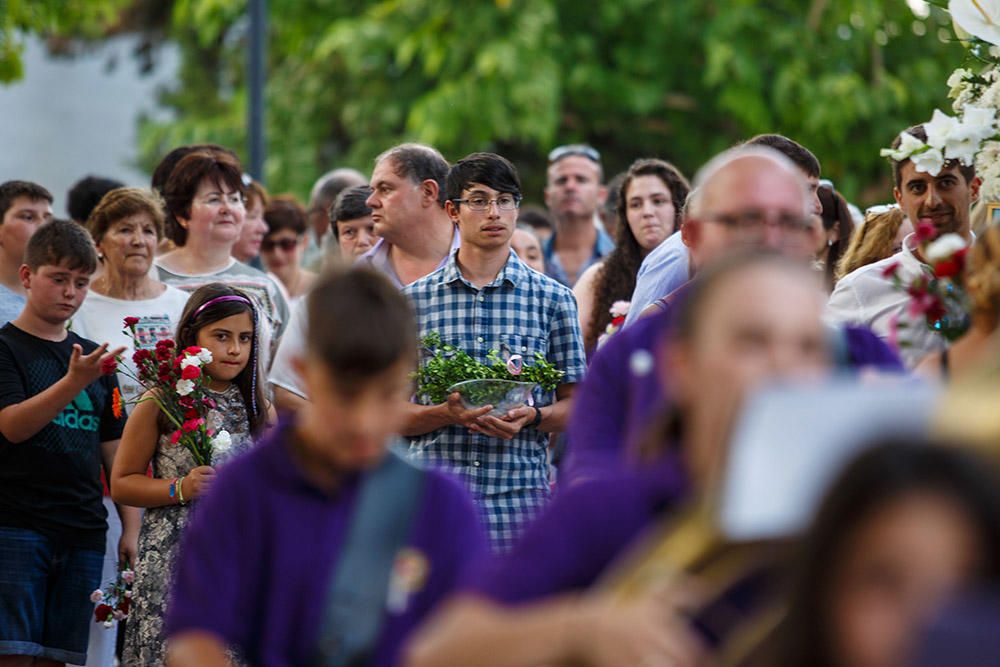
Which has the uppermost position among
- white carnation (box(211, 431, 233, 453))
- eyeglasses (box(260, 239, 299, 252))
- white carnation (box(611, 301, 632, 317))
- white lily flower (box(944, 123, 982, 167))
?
eyeglasses (box(260, 239, 299, 252))

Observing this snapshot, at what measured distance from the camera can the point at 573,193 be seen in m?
9.81

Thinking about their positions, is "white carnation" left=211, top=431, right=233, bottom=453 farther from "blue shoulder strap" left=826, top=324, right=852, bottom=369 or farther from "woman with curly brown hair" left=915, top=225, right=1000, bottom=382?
"blue shoulder strap" left=826, top=324, right=852, bottom=369

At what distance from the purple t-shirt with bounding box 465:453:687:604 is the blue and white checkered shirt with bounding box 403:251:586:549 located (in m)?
3.25

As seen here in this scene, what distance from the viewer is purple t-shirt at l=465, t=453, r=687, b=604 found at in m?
2.49

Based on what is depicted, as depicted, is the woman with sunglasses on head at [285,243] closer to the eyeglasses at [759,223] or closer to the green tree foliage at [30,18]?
the green tree foliage at [30,18]

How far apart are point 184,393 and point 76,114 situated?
61.7 ft

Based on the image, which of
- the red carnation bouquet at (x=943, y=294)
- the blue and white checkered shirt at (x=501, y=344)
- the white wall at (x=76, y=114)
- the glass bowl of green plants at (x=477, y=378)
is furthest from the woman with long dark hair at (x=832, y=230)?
the white wall at (x=76, y=114)

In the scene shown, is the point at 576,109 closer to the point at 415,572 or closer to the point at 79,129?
the point at 79,129

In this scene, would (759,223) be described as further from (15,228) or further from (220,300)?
(15,228)

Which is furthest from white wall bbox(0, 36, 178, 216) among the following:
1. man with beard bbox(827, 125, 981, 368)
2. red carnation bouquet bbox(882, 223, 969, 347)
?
red carnation bouquet bbox(882, 223, 969, 347)

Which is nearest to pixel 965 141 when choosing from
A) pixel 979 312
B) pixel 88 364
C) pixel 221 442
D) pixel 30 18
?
pixel 979 312

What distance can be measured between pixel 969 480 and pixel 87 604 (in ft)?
17.1

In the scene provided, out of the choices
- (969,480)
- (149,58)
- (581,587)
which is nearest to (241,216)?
(581,587)

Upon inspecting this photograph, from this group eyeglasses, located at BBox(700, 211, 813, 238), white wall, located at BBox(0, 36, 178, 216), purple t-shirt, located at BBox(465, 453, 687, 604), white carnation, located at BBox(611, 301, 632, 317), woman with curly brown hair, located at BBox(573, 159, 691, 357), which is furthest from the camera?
white wall, located at BBox(0, 36, 178, 216)
